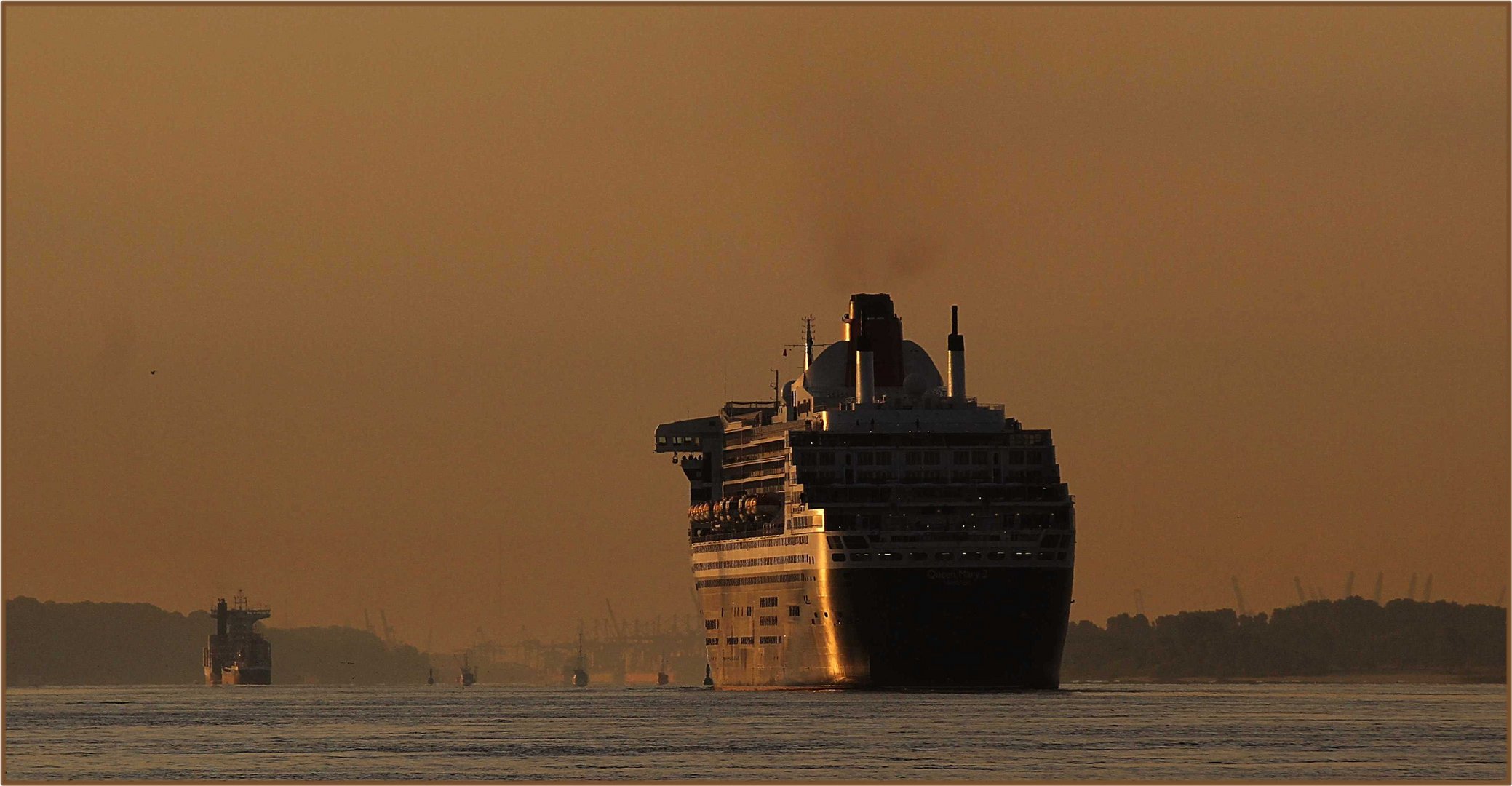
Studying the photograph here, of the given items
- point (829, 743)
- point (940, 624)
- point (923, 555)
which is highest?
point (923, 555)

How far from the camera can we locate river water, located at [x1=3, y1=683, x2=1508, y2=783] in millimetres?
127062

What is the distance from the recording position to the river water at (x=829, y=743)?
127062mm

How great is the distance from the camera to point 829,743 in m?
140

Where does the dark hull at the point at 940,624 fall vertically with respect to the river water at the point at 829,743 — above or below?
above

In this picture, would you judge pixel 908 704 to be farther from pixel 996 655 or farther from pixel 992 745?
pixel 992 745

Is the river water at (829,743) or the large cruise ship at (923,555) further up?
the large cruise ship at (923,555)

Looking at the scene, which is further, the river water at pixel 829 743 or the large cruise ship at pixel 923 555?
the large cruise ship at pixel 923 555

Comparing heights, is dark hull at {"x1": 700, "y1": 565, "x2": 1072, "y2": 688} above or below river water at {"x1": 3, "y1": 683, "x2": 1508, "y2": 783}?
above

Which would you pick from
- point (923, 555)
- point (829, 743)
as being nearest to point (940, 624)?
point (923, 555)

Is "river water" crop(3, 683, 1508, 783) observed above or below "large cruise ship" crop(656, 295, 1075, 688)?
below

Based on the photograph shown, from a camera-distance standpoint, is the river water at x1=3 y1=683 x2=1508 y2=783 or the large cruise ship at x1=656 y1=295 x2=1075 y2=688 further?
the large cruise ship at x1=656 y1=295 x2=1075 y2=688

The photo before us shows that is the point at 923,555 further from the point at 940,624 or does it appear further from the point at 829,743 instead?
the point at 829,743

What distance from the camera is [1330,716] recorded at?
171 meters

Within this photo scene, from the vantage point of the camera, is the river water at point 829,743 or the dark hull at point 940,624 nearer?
the river water at point 829,743
